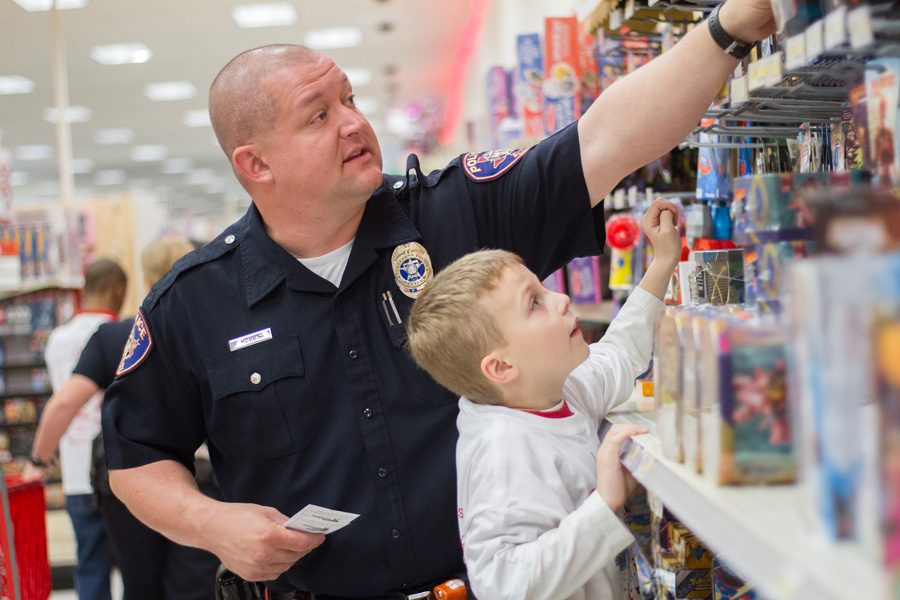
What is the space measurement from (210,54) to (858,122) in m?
10.7

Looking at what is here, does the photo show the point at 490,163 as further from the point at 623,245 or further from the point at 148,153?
the point at 148,153

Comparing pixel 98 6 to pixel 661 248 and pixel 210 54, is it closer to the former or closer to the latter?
pixel 210 54

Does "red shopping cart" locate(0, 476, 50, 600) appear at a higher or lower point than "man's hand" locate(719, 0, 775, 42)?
lower

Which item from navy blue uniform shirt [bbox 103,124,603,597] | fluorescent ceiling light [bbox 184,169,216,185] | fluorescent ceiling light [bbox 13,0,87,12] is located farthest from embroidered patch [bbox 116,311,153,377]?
Answer: fluorescent ceiling light [bbox 184,169,216,185]

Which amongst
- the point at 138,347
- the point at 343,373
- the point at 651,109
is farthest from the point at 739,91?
the point at 138,347

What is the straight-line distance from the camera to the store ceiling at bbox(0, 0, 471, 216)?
9.12 metres

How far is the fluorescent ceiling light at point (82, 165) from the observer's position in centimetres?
1873

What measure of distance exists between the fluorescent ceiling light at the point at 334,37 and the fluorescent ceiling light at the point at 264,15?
68cm

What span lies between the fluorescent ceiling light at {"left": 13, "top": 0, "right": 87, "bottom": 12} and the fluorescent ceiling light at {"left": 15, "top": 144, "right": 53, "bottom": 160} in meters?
8.63

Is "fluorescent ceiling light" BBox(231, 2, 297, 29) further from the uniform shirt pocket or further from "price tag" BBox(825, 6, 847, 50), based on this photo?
"price tag" BBox(825, 6, 847, 50)

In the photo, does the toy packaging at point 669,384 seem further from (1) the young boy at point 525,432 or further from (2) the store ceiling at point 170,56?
(2) the store ceiling at point 170,56

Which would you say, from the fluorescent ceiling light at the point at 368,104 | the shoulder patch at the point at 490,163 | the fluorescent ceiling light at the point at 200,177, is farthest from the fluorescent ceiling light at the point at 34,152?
the shoulder patch at the point at 490,163

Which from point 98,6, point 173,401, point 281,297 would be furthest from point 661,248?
point 98,6

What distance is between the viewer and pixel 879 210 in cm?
70
